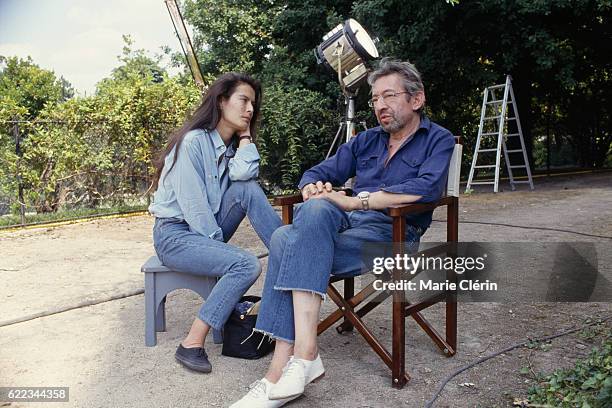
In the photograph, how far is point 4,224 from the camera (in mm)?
5906

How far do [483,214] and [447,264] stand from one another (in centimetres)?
353

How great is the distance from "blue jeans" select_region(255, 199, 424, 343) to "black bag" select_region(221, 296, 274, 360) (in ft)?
1.16

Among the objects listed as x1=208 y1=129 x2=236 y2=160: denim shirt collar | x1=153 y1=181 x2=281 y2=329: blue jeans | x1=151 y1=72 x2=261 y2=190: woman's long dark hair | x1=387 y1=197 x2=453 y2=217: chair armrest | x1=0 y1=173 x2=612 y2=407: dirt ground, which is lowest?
x1=0 y1=173 x2=612 y2=407: dirt ground

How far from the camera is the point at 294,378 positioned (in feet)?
5.84

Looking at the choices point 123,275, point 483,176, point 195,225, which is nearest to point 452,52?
point 483,176

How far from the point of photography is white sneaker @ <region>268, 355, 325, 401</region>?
69.6 inches

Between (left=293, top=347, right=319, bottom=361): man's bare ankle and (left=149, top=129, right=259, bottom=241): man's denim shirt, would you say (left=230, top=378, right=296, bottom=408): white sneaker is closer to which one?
(left=293, top=347, right=319, bottom=361): man's bare ankle

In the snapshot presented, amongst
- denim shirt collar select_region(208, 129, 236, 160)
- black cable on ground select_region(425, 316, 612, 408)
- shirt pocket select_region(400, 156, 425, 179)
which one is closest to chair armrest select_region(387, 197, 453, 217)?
shirt pocket select_region(400, 156, 425, 179)

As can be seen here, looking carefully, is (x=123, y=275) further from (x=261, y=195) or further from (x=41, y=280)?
(x=261, y=195)

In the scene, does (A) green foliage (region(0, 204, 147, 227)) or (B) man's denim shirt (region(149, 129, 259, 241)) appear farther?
(A) green foliage (region(0, 204, 147, 227))

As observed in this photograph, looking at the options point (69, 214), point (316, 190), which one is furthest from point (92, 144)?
point (316, 190)

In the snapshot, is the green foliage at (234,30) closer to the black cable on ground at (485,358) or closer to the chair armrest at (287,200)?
the chair armrest at (287,200)

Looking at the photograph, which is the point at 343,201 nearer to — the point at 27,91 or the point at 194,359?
the point at 194,359

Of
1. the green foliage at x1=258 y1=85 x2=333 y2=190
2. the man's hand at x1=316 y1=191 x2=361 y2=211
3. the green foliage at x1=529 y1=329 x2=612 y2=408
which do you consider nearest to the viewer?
the green foliage at x1=529 y1=329 x2=612 y2=408
